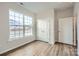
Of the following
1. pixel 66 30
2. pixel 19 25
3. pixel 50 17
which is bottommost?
pixel 66 30

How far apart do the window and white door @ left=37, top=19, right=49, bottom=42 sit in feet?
0.92

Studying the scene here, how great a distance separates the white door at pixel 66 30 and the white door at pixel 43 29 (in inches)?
16.7

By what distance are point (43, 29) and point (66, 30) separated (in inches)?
26.6

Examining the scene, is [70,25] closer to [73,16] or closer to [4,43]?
[73,16]

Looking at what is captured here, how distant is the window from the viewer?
2.04 meters

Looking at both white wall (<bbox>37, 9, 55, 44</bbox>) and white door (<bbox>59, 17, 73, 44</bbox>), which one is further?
white wall (<bbox>37, 9, 55, 44</bbox>)

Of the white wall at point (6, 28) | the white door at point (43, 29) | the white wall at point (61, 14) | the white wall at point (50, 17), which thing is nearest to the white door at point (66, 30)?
the white wall at point (61, 14)

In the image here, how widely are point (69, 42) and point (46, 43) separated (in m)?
0.68

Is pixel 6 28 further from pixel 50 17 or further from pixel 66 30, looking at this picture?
pixel 66 30

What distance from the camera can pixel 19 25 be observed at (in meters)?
2.09

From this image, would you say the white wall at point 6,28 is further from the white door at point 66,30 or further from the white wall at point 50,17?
the white door at point 66,30

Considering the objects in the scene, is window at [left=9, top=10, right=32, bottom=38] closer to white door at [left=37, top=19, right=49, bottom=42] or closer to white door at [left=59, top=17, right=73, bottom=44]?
white door at [left=37, top=19, right=49, bottom=42]

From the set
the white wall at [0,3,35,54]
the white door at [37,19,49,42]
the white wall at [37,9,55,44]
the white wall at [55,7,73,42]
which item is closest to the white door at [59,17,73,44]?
the white wall at [55,7,73,42]

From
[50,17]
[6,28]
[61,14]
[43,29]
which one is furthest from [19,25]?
[61,14]
